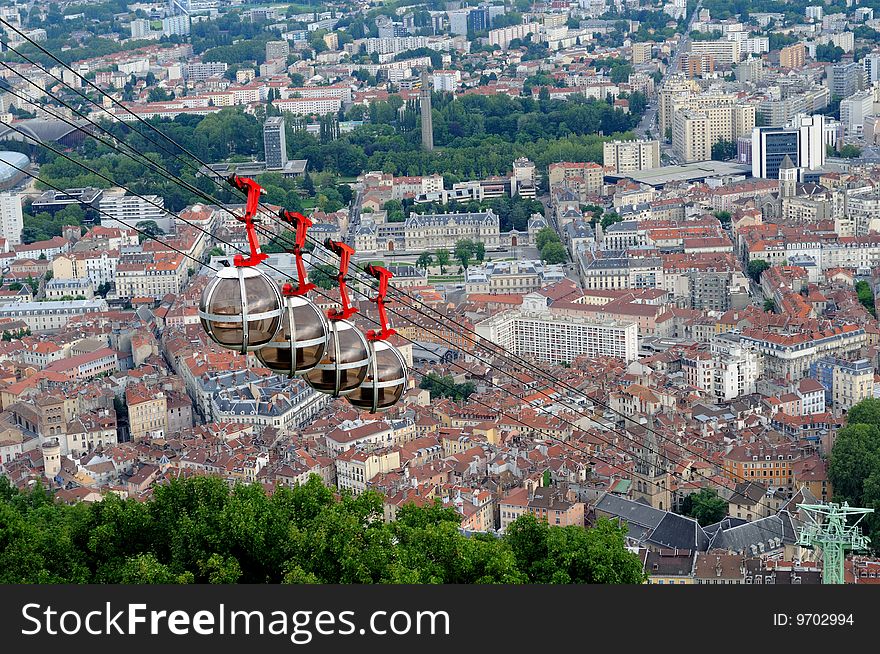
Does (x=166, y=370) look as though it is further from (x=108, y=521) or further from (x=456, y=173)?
(x=456, y=173)

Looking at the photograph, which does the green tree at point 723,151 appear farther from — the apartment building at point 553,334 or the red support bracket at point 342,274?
the red support bracket at point 342,274

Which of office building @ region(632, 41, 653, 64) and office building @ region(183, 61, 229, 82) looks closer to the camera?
office building @ region(632, 41, 653, 64)

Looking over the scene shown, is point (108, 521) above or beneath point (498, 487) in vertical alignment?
above

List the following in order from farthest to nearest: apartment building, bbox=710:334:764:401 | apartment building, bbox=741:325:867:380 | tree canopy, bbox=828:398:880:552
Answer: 1. apartment building, bbox=741:325:867:380
2. apartment building, bbox=710:334:764:401
3. tree canopy, bbox=828:398:880:552

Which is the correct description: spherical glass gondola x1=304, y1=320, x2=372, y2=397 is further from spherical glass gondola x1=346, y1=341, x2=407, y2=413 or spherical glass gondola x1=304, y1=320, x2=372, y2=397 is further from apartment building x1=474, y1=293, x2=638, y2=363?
apartment building x1=474, y1=293, x2=638, y2=363

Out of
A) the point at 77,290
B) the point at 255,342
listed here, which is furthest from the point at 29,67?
the point at 255,342

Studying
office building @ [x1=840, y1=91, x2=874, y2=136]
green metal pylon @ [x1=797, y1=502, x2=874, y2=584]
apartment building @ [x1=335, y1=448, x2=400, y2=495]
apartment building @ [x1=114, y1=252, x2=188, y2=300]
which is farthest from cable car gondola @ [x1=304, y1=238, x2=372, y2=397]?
office building @ [x1=840, y1=91, x2=874, y2=136]
